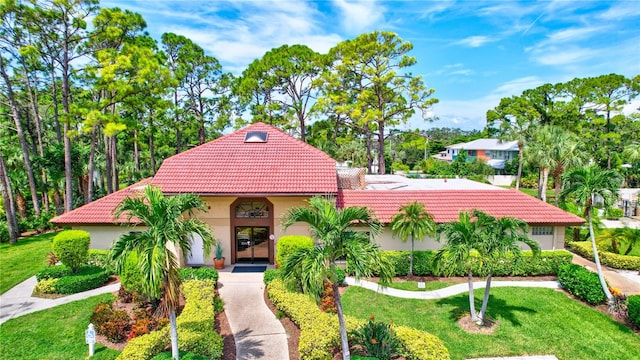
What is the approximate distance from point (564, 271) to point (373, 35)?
26.2 metres

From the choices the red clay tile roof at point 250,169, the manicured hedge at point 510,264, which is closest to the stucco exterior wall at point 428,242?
the manicured hedge at point 510,264

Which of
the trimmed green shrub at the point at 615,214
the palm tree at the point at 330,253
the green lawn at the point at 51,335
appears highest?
the palm tree at the point at 330,253

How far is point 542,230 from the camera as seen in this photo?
19.5m

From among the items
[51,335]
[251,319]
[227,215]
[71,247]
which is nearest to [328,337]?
[251,319]

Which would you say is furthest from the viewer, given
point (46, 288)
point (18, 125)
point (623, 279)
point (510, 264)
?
point (18, 125)

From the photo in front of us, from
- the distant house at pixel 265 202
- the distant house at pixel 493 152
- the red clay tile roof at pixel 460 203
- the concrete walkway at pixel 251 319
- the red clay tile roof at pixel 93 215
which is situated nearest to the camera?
the concrete walkway at pixel 251 319

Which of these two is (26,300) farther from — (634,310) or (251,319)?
(634,310)

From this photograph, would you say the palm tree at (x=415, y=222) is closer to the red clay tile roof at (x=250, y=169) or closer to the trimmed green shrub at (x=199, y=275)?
the red clay tile roof at (x=250, y=169)

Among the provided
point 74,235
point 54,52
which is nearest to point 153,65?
point 54,52

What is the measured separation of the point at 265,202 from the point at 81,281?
9.16m

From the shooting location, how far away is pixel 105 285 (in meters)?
17.1

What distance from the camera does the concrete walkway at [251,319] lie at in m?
11.4

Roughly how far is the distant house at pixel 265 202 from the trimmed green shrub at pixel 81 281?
2.37m

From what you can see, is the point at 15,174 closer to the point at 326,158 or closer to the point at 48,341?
the point at 48,341
